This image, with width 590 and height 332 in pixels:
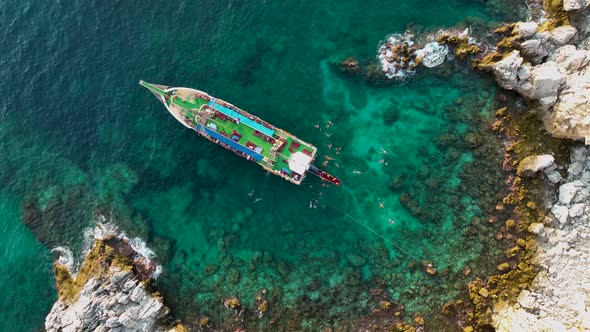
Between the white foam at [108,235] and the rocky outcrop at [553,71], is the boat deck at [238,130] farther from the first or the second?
the rocky outcrop at [553,71]

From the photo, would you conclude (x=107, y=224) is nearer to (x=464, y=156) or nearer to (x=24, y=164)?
(x=24, y=164)

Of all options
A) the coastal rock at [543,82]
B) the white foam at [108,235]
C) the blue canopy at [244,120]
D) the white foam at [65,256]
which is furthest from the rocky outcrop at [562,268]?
the white foam at [65,256]

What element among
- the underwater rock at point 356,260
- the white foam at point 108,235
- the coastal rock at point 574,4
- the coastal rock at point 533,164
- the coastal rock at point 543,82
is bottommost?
the white foam at point 108,235

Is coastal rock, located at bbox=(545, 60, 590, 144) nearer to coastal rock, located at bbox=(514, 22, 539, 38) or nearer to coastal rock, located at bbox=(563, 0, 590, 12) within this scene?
coastal rock, located at bbox=(514, 22, 539, 38)

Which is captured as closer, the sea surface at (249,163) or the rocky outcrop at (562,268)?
the rocky outcrop at (562,268)

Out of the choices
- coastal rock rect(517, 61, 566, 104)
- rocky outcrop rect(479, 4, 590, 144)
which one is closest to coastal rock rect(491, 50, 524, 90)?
rocky outcrop rect(479, 4, 590, 144)

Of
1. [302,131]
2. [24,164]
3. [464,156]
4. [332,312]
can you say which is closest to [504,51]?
[464,156]

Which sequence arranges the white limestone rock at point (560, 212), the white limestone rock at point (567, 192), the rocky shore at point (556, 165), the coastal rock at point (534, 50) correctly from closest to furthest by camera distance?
1. the rocky shore at point (556, 165)
2. the white limestone rock at point (560, 212)
3. the white limestone rock at point (567, 192)
4. the coastal rock at point (534, 50)
